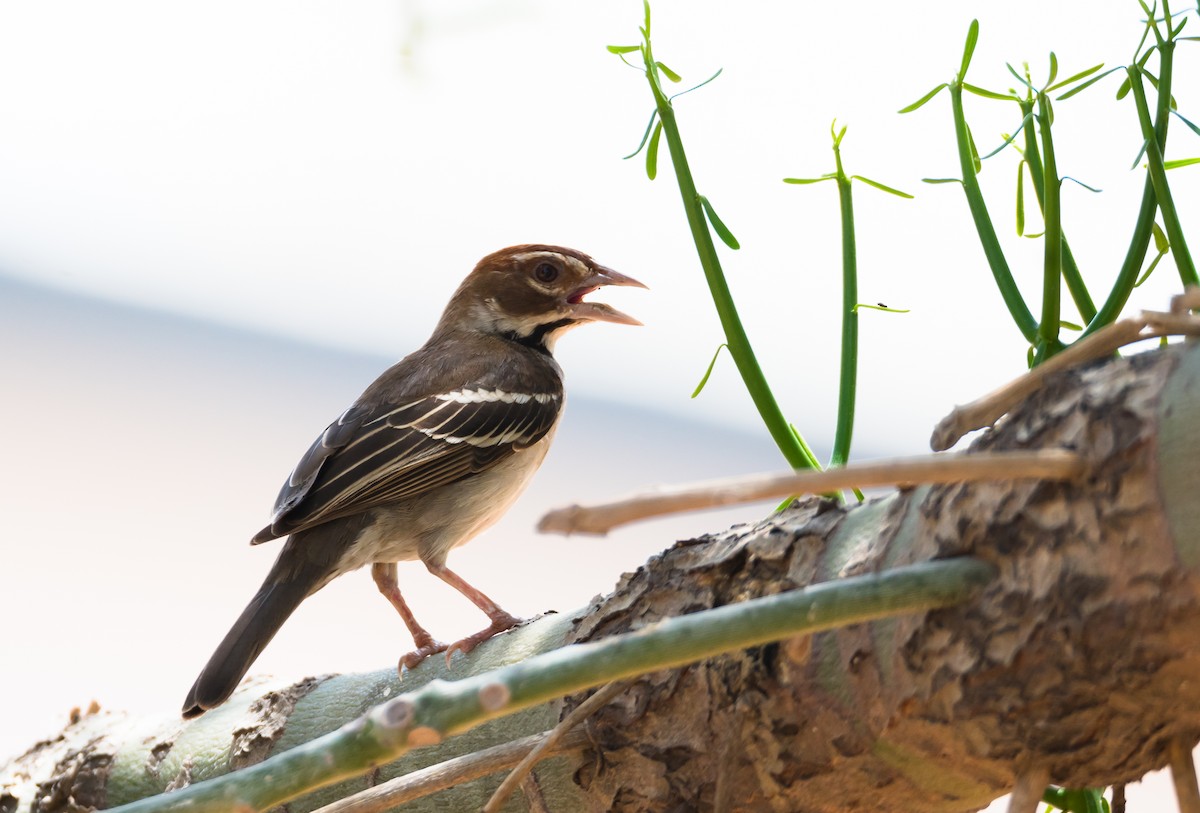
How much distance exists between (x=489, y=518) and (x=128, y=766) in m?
1.18

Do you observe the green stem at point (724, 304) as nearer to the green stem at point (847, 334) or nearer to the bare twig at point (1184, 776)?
the green stem at point (847, 334)

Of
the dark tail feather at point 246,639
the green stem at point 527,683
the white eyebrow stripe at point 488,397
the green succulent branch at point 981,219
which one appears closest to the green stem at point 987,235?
the green succulent branch at point 981,219

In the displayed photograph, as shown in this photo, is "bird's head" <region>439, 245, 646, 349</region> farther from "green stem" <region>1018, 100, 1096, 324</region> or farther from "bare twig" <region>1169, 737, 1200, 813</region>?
"bare twig" <region>1169, 737, 1200, 813</region>

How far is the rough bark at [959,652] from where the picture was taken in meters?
0.88

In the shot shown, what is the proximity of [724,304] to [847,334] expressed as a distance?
21cm

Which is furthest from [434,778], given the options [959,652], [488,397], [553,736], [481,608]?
[488,397]

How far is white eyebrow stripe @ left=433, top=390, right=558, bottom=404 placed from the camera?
304 centimetres

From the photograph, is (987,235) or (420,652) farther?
(420,652)

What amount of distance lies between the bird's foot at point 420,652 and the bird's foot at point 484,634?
44 mm

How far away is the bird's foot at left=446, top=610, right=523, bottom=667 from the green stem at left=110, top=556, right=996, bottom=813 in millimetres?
960

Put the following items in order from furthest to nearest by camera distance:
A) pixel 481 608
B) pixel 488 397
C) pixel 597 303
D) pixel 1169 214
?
pixel 597 303
pixel 488 397
pixel 481 608
pixel 1169 214

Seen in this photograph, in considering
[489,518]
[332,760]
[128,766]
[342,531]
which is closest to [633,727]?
[332,760]

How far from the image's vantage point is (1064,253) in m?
1.69

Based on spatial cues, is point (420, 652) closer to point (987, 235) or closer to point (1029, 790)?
point (987, 235)
